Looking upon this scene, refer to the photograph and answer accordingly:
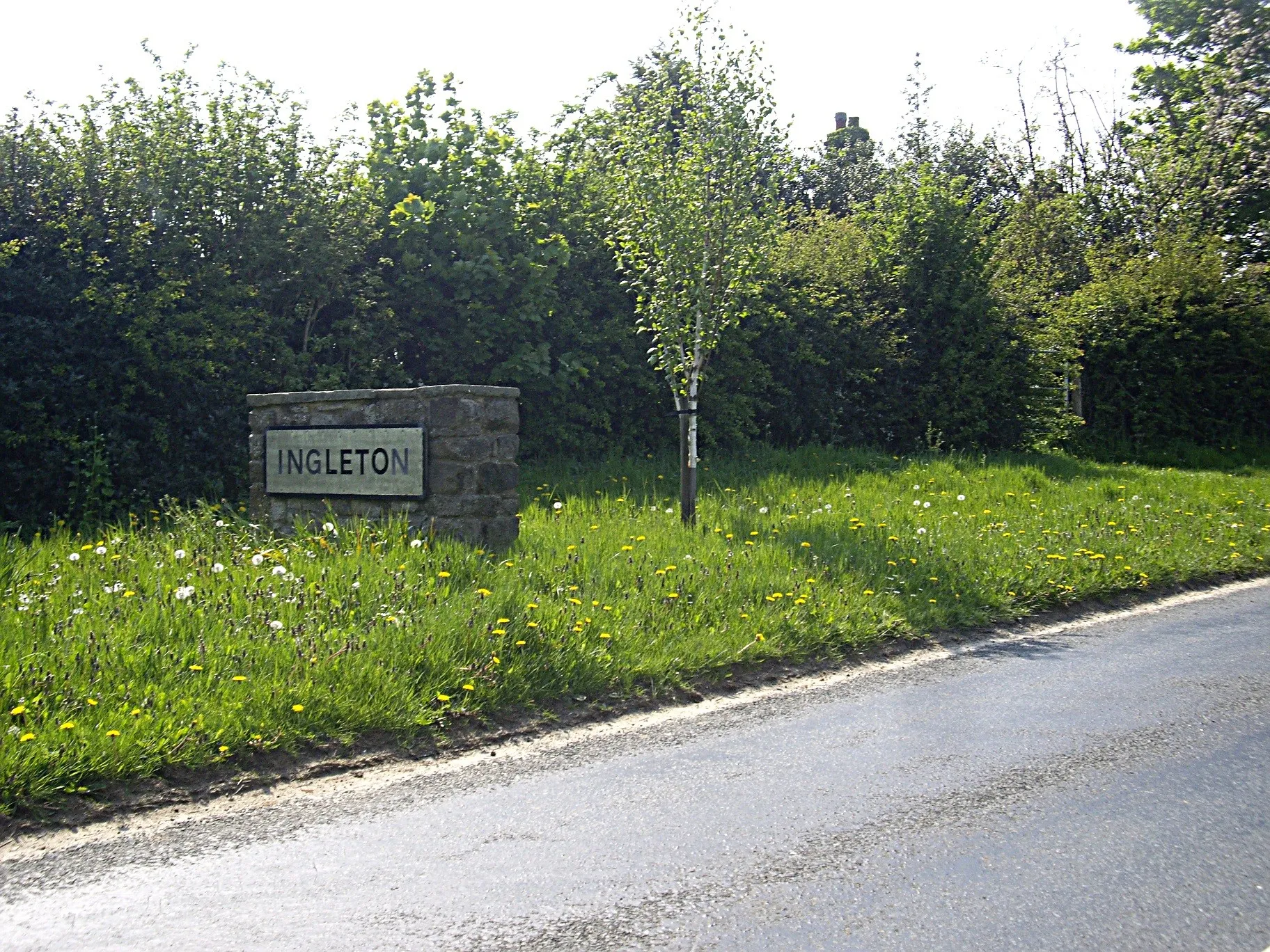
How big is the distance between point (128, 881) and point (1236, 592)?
8566 mm

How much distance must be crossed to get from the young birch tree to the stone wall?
9.44 feet

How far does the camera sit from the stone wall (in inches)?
322

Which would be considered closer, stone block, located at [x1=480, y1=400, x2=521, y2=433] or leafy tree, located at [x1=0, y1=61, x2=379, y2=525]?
stone block, located at [x1=480, y1=400, x2=521, y2=433]

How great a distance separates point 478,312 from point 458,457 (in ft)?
18.4

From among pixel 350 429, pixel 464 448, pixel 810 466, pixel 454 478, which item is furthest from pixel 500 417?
pixel 810 466

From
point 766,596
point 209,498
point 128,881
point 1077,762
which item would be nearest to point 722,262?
point 766,596

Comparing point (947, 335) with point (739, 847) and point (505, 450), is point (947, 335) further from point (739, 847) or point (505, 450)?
point (739, 847)

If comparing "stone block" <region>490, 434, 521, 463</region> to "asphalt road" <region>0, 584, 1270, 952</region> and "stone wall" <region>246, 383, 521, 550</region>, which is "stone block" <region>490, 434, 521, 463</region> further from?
"asphalt road" <region>0, 584, 1270, 952</region>

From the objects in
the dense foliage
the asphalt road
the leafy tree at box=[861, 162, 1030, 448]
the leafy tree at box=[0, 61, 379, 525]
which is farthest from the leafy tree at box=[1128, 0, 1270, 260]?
the asphalt road

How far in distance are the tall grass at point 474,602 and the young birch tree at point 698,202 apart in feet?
5.61

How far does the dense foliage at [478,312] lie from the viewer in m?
10.8

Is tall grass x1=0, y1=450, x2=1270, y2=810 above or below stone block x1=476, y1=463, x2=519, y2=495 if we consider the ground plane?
below

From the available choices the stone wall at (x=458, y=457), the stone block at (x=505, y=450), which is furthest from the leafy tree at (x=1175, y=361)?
the stone wall at (x=458, y=457)

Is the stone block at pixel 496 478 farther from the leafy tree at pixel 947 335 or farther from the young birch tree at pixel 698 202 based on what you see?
the leafy tree at pixel 947 335
